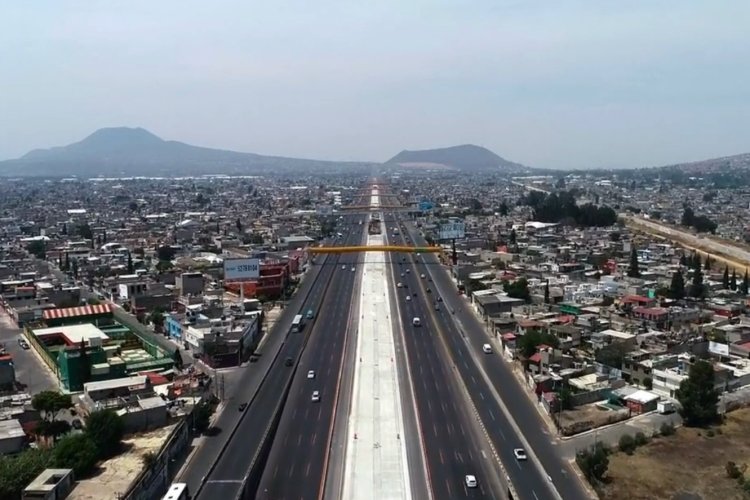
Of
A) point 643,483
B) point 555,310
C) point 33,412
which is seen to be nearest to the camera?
point 643,483

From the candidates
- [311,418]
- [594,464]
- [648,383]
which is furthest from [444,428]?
[648,383]

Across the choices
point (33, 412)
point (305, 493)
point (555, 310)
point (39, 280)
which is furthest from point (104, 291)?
point (305, 493)

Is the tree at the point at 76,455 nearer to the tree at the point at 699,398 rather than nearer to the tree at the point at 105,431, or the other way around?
the tree at the point at 105,431

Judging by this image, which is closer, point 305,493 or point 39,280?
point 305,493

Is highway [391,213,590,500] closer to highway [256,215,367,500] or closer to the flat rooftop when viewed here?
highway [256,215,367,500]

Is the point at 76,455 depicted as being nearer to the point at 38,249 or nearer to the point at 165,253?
the point at 165,253

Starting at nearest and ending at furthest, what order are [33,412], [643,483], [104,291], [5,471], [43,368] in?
[5,471], [643,483], [33,412], [43,368], [104,291]

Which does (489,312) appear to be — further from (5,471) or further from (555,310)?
(5,471)
